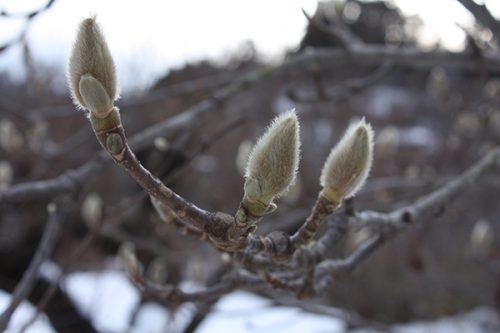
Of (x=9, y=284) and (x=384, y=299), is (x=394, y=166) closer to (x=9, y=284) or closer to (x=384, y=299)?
(x=384, y=299)

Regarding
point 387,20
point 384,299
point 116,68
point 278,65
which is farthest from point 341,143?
point 387,20

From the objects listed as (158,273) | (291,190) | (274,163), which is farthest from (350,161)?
(291,190)

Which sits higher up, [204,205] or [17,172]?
[204,205]

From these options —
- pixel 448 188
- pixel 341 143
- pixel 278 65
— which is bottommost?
pixel 341 143

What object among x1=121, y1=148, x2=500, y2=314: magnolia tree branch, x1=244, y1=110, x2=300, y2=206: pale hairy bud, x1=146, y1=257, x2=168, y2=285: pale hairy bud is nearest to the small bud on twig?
x1=244, y1=110, x2=300, y2=206: pale hairy bud

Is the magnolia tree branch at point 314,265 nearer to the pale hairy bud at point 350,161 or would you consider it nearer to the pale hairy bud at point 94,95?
the pale hairy bud at point 350,161

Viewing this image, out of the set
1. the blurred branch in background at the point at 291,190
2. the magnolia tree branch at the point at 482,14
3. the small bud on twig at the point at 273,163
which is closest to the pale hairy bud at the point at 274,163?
the small bud on twig at the point at 273,163
